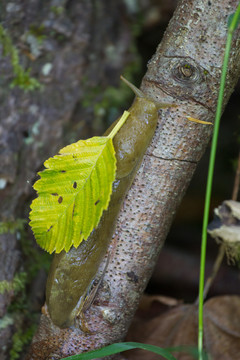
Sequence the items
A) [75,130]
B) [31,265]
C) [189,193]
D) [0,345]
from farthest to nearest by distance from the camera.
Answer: [189,193] → [75,130] → [31,265] → [0,345]

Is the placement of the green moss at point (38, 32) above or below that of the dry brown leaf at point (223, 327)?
above

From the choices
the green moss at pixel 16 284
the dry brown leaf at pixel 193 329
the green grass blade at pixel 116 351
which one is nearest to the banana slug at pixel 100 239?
the green grass blade at pixel 116 351

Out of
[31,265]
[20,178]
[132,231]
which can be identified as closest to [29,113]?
[20,178]

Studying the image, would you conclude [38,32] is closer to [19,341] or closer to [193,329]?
[19,341]

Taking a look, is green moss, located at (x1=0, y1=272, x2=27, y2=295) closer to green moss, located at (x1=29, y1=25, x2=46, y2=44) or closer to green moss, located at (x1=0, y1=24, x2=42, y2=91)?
→ green moss, located at (x1=0, y1=24, x2=42, y2=91)

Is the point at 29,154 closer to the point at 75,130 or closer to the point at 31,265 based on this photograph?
the point at 75,130

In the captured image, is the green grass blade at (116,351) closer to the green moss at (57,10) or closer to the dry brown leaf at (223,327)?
the dry brown leaf at (223,327)

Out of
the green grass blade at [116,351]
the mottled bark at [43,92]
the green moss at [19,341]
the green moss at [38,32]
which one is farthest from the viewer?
the green moss at [38,32]
